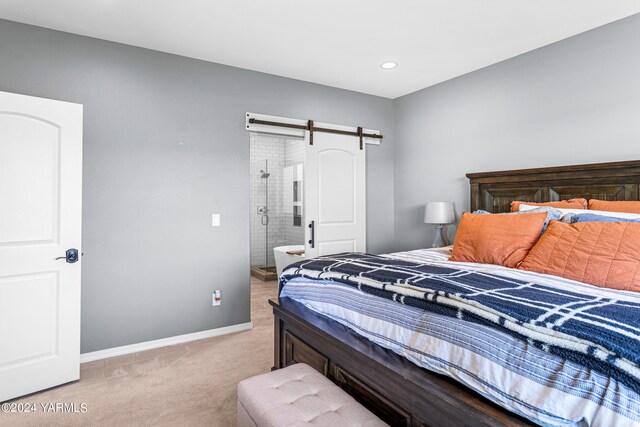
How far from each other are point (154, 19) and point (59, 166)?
4.07 feet

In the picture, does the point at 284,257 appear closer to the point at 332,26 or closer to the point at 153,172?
the point at 153,172

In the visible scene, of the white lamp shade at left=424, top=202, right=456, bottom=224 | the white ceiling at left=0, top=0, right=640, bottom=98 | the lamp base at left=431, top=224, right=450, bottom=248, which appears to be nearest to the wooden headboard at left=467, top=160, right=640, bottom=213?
the white lamp shade at left=424, top=202, right=456, bottom=224

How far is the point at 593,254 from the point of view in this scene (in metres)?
1.85

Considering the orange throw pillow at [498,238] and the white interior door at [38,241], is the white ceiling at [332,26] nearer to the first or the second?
the white interior door at [38,241]

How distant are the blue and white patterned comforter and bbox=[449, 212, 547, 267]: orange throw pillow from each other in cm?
42

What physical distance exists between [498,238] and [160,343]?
284 cm

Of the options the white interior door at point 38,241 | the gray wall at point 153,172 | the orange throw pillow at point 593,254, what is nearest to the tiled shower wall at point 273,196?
the gray wall at point 153,172

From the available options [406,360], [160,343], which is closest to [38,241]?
[160,343]

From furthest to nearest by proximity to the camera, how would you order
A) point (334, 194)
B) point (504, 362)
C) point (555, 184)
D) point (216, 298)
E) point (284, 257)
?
1. point (284, 257)
2. point (334, 194)
3. point (216, 298)
4. point (555, 184)
5. point (504, 362)

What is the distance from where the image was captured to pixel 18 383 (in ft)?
7.72

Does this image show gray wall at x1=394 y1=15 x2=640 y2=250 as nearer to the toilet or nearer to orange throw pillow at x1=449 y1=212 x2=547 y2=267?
orange throw pillow at x1=449 y1=212 x2=547 y2=267

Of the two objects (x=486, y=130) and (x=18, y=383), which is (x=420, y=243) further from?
(x=18, y=383)

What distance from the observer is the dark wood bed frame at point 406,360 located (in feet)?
4.04

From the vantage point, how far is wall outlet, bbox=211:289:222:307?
3436 mm
